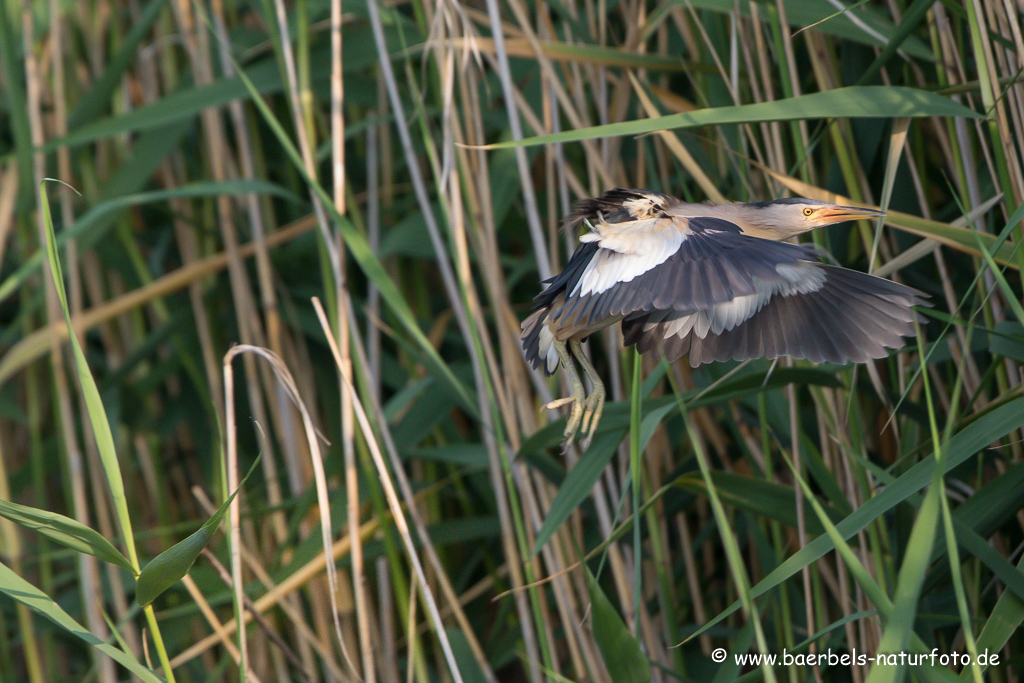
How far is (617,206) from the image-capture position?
89 centimetres

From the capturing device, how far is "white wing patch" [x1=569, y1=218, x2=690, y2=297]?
80 centimetres

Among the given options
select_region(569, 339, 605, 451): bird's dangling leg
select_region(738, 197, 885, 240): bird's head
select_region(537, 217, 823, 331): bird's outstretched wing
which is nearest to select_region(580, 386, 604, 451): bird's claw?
select_region(569, 339, 605, 451): bird's dangling leg

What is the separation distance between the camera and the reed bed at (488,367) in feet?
2.74

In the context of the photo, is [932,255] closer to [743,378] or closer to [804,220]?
[804,220]

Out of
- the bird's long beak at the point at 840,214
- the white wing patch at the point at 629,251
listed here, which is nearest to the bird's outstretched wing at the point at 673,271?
the white wing patch at the point at 629,251

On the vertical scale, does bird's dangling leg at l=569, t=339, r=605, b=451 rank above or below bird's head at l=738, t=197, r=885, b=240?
below

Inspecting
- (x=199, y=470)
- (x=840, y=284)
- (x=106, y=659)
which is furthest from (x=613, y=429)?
(x=199, y=470)

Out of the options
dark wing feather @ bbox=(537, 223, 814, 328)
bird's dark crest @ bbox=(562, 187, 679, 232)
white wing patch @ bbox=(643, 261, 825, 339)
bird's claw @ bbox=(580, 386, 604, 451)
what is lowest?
bird's claw @ bbox=(580, 386, 604, 451)

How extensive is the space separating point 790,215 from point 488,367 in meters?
0.42

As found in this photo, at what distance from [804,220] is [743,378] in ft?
0.62

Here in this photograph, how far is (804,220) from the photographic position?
0.94 m

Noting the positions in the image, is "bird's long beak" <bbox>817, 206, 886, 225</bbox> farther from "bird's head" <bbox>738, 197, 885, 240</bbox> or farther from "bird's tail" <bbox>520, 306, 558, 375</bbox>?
"bird's tail" <bbox>520, 306, 558, 375</bbox>

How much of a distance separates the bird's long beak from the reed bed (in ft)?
0.08

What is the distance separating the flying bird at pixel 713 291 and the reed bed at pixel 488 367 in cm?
5
